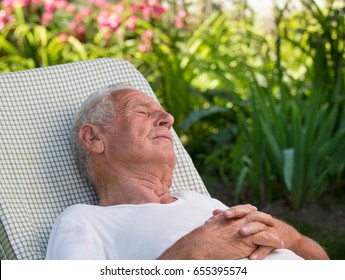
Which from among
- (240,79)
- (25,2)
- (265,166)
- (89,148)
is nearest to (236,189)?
(265,166)

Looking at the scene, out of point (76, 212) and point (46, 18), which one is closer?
point (76, 212)

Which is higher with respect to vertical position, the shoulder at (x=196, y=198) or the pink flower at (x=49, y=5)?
the shoulder at (x=196, y=198)

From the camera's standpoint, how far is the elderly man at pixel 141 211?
2.77 meters

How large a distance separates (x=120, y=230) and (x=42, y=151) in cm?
60

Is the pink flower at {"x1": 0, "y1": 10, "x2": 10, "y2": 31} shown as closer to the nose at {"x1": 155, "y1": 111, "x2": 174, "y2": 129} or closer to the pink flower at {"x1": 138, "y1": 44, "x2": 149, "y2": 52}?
the pink flower at {"x1": 138, "y1": 44, "x2": 149, "y2": 52}

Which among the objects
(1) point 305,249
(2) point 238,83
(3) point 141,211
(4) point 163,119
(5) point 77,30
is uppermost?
(4) point 163,119

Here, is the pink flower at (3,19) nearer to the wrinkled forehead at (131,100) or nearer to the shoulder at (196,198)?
the wrinkled forehead at (131,100)

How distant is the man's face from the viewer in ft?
10.0

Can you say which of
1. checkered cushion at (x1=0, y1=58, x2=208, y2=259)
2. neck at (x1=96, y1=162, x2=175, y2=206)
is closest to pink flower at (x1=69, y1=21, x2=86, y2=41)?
checkered cushion at (x1=0, y1=58, x2=208, y2=259)

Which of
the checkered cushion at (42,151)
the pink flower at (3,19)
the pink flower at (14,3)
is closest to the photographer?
the checkered cushion at (42,151)

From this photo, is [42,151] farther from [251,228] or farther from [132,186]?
[251,228]

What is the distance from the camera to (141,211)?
291cm

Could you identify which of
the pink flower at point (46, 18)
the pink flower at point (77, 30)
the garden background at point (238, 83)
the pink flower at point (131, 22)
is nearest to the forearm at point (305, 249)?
the garden background at point (238, 83)

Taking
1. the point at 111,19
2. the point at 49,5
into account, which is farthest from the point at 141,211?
the point at 49,5
